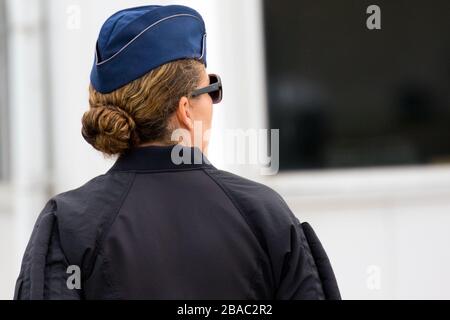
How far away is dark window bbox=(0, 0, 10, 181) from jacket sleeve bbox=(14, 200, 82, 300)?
312 centimetres

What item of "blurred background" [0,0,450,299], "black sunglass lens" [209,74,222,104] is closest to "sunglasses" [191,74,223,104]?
"black sunglass lens" [209,74,222,104]

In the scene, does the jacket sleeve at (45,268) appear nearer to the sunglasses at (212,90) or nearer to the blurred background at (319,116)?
the sunglasses at (212,90)

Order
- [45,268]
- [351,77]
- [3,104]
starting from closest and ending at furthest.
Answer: [45,268] < [351,77] < [3,104]

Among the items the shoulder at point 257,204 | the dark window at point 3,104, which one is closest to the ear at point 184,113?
the shoulder at point 257,204

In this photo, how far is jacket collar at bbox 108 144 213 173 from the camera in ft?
5.35

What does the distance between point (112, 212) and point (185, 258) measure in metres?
0.18

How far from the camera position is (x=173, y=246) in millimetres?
1552

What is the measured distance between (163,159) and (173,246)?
19 centimetres

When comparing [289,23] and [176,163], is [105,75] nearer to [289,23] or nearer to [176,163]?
[176,163]

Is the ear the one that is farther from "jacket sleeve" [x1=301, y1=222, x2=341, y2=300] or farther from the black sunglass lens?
"jacket sleeve" [x1=301, y1=222, x2=341, y2=300]

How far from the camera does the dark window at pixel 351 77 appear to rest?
4371mm

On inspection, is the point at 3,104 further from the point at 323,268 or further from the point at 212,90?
the point at 323,268

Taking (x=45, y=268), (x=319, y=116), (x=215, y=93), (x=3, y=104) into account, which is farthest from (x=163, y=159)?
(x=3, y=104)

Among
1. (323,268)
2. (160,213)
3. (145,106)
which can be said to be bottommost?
(323,268)
